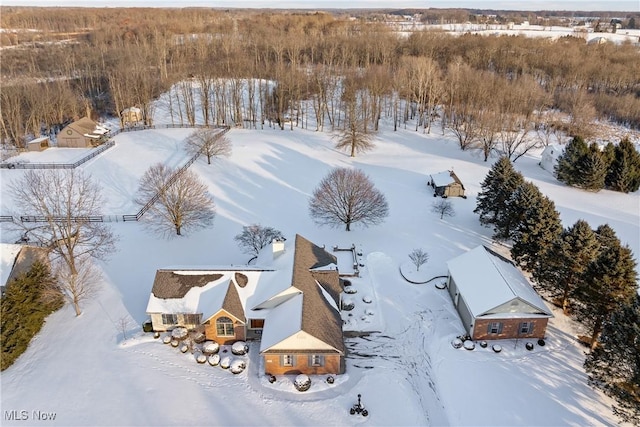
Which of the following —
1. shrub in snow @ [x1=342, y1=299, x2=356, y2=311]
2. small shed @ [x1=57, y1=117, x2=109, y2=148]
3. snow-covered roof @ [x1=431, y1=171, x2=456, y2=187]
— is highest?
small shed @ [x1=57, y1=117, x2=109, y2=148]

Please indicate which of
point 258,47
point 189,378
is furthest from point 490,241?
point 258,47

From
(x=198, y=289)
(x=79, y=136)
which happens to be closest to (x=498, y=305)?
(x=198, y=289)

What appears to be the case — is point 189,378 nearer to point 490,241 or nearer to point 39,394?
point 39,394

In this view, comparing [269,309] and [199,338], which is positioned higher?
[269,309]

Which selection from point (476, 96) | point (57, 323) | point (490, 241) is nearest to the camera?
point (57, 323)

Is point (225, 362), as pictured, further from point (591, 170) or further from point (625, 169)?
point (625, 169)

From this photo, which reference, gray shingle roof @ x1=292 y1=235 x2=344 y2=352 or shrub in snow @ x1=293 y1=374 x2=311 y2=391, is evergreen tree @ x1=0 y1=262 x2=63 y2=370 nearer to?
gray shingle roof @ x1=292 y1=235 x2=344 y2=352

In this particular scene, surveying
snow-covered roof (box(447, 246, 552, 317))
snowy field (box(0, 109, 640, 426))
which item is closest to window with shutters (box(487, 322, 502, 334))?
snowy field (box(0, 109, 640, 426))
